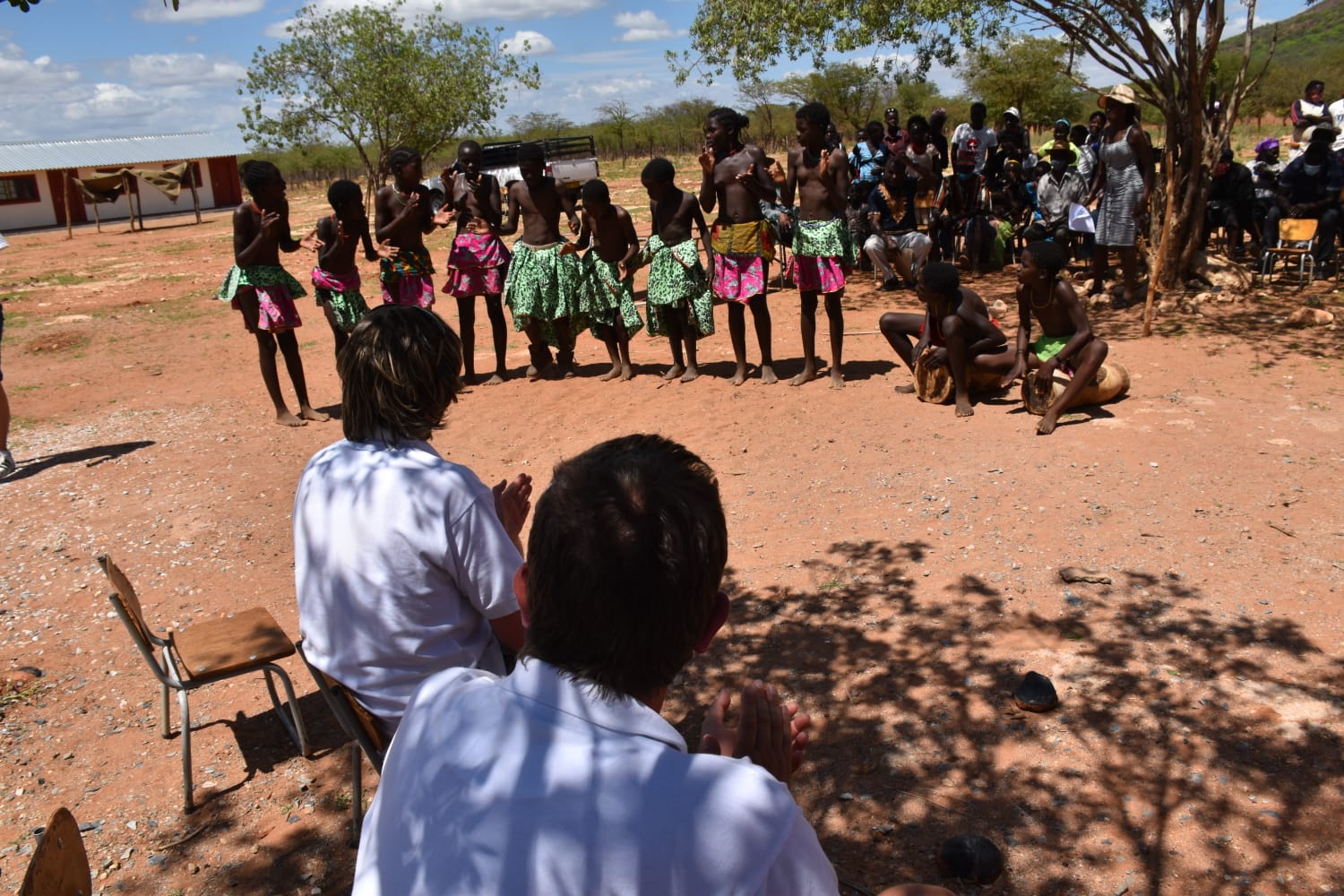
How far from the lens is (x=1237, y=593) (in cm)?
393

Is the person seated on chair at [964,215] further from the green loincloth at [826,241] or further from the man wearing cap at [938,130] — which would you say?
the green loincloth at [826,241]

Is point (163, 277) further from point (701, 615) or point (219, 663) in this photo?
point (701, 615)

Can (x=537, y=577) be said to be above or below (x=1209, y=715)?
above

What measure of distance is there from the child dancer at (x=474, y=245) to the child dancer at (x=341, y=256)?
785 mm

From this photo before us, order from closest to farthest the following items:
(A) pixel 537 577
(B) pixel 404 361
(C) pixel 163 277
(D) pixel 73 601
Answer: (A) pixel 537 577 < (B) pixel 404 361 < (D) pixel 73 601 < (C) pixel 163 277

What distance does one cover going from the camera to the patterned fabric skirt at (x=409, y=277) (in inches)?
302

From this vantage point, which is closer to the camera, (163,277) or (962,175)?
(962,175)

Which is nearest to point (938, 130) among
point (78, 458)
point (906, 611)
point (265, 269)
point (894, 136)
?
point (894, 136)

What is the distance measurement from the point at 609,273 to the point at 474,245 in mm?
1133

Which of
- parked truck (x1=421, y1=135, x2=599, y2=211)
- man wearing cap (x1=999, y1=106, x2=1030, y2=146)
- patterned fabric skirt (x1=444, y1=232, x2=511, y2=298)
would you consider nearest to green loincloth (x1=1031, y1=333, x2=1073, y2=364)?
patterned fabric skirt (x1=444, y1=232, x2=511, y2=298)

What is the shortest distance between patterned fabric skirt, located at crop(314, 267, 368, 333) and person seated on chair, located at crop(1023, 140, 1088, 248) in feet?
21.1

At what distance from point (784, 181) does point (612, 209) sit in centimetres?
143

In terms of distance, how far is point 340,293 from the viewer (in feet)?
23.9

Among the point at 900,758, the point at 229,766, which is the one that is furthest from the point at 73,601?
the point at 900,758
